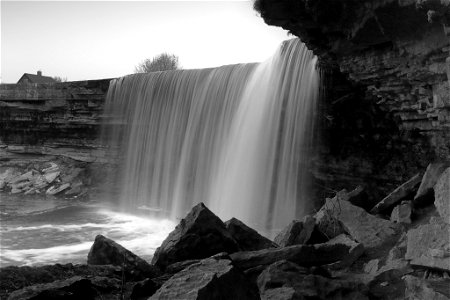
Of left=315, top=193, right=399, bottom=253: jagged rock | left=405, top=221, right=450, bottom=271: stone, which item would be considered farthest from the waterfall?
left=405, top=221, right=450, bottom=271: stone

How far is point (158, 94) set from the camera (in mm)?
19250

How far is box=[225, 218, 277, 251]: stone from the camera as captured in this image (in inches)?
246

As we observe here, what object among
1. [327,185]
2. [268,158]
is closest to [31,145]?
[268,158]

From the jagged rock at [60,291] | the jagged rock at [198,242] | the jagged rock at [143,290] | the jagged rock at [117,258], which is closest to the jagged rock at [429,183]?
the jagged rock at [198,242]

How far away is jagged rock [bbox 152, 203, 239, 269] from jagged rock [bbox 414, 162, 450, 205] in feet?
9.46

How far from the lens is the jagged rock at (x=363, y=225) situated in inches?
228

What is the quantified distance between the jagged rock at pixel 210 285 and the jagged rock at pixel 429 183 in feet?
11.7

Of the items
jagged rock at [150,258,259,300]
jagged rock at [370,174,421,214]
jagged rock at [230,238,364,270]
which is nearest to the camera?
jagged rock at [150,258,259,300]

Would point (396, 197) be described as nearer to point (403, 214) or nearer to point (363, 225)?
point (403, 214)

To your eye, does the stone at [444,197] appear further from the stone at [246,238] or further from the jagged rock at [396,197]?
the stone at [246,238]

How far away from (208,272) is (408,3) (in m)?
5.70

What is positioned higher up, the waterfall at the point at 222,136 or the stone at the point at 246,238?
the waterfall at the point at 222,136

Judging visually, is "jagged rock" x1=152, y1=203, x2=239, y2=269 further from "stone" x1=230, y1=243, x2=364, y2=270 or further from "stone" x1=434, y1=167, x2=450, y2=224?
"stone" x1=434, y1=167, x2=450, y2=224

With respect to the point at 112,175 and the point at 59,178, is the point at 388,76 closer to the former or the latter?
the point at 112,175
